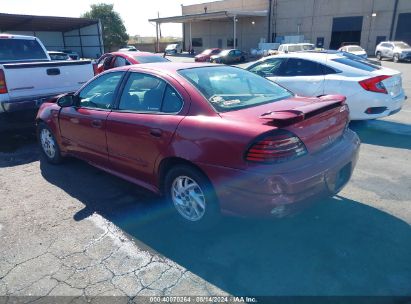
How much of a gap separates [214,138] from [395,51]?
29.5 m

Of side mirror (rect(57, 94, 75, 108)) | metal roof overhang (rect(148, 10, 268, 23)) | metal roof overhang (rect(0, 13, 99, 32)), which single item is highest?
metal roof overhang (rect(148, 10, 268, 23))

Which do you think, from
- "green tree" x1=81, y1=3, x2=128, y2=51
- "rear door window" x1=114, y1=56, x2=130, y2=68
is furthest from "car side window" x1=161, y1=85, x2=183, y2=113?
"green tree" x1=81, y1=3, x2=128, y2=51

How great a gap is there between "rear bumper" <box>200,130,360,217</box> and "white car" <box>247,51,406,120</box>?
10.9 ft

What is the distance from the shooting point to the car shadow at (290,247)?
2.57 meters

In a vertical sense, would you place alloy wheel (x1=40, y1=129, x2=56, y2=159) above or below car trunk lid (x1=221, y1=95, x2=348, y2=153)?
below

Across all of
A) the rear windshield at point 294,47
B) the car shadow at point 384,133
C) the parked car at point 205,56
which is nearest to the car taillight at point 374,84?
the car shadow at point 384,133

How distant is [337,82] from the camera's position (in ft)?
21.0

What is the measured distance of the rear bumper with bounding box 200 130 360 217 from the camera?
258cm

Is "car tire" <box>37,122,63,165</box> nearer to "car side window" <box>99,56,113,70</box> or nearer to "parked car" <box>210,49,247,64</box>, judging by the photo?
"car side window" <box>99,56,113,70</box>

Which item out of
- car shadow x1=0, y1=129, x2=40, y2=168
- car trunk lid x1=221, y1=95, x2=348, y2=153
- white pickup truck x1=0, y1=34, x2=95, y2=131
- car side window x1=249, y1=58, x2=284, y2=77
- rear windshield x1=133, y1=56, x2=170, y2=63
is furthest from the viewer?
rear windshield x1=133, y1=56, x2=170, y2=63

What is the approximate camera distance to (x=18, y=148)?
633 cm

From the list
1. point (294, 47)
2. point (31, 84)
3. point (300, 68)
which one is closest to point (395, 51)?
point (294, 47)

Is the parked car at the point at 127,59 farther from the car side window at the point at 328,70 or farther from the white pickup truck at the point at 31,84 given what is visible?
the car side window at the point at 328,70

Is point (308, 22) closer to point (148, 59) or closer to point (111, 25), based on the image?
point (111, 25)
